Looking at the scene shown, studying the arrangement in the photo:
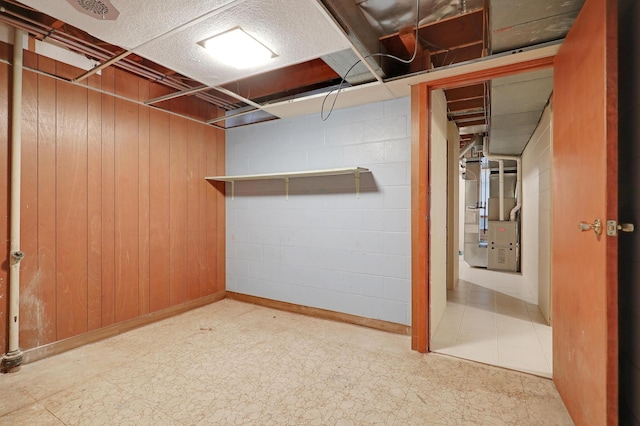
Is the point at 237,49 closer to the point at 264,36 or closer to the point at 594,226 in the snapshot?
the point at 264,36

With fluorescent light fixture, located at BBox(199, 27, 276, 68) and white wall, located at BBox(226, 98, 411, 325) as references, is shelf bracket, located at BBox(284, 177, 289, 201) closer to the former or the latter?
white wall, located at BBox(226, 98, 411, 325)

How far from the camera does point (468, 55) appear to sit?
2.72 m

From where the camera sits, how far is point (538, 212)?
12.8ft

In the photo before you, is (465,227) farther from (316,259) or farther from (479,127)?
(316,259)

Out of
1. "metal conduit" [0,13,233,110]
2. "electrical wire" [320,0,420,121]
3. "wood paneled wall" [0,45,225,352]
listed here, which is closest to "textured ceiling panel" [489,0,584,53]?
"electrical wire" [320,0,420,121]

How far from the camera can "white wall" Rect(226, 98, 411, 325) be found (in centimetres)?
283

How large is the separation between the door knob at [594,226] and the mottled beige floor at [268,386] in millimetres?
1111

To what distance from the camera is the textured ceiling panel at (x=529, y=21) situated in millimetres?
1532

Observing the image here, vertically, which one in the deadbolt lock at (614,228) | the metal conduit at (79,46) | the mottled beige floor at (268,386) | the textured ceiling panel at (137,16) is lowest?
the mottled beige floor at (268,386)

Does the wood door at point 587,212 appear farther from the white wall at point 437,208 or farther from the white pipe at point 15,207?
the white pipe at point 15,207

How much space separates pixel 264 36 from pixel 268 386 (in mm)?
2272

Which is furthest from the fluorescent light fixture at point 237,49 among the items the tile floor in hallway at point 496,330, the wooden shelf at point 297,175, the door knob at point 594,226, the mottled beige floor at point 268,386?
the tile floor in hallway at point 496,330

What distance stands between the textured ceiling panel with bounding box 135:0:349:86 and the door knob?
5.34ft

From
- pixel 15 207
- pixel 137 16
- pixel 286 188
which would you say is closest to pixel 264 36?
pixel 137 16
